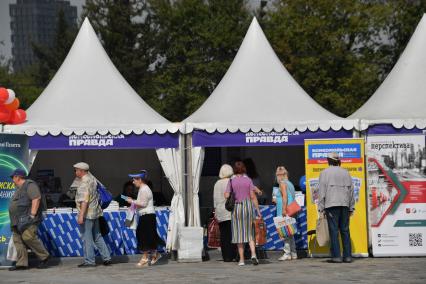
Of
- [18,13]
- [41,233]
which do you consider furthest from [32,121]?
[18,13]

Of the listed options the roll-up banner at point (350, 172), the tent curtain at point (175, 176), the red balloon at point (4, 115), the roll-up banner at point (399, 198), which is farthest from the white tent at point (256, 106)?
the red balloon at point (4, 115)

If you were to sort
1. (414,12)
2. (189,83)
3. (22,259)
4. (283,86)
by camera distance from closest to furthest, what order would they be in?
(22,259) → (283,86) → (414,12) → (189,83)

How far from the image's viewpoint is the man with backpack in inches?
566

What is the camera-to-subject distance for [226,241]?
1506 cm

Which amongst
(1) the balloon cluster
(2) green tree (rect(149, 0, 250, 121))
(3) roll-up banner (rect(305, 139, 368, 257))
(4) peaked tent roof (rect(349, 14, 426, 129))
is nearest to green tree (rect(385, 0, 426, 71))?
(2) green tree (rect(149, 0, 250, 121))

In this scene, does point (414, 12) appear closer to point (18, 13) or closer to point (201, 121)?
point (201, 121)

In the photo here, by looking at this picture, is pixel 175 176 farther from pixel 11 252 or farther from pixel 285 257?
pixel 11 252

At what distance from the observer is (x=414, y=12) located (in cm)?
3900

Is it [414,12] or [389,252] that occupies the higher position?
[414,12]

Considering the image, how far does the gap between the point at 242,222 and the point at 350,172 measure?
221cm

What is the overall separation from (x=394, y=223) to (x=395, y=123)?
1623 mm

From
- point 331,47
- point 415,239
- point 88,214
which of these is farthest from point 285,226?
point 331,47

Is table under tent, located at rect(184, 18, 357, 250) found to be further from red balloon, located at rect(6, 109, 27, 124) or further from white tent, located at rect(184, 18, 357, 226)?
red balloon, located at rect(6, 109, 27, 124)

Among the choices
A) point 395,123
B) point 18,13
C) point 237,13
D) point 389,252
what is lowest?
point 389,252
